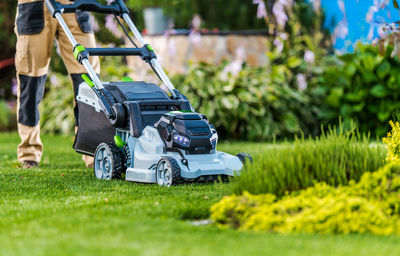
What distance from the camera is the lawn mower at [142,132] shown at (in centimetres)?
449

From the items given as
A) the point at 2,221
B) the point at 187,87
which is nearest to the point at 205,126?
the point at 2,221

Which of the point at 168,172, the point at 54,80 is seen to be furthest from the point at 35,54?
the point at 54,80

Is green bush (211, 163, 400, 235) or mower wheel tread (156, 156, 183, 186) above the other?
mower wheel tread (156, 156, 183, 186)

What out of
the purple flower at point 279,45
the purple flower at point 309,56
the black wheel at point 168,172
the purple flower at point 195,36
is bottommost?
the black wheel at point 168,172

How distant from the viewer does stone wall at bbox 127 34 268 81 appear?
9125mm

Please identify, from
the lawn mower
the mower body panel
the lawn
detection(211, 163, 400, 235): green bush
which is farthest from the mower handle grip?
detection(211, 163, 400, 235): green bush

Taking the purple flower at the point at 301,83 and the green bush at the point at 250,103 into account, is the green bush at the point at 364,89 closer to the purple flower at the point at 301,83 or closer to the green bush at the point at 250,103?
the purple flower at the point at 301,83

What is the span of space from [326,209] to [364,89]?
5098 mm

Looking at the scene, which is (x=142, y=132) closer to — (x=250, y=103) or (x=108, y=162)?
(x=108, y=162)

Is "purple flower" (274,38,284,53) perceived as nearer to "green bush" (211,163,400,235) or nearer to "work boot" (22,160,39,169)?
"work boot" (22,160,39,169)

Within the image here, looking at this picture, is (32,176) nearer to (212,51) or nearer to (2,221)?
(2,221)

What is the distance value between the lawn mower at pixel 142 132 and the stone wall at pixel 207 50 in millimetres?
3506

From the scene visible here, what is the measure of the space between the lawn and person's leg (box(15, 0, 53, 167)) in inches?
37.3

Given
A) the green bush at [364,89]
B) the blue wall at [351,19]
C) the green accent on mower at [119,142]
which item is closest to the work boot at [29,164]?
the green accent on mower at [119,142]
